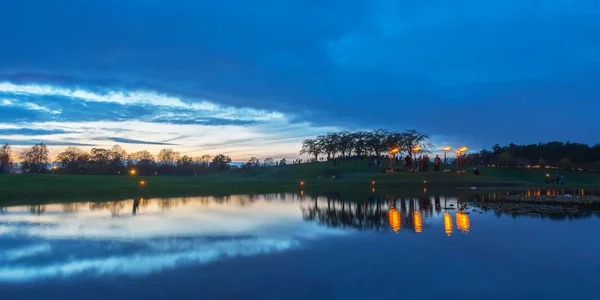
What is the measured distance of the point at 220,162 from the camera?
156 meters

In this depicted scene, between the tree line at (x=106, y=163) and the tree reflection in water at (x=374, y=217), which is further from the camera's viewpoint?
the tree line at (x=106, y=163)

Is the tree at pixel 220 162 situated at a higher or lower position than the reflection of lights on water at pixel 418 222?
higher

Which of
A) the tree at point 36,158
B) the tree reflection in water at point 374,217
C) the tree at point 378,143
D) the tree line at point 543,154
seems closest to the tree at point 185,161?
the tree at point 36,158

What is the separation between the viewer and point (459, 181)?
62719mm

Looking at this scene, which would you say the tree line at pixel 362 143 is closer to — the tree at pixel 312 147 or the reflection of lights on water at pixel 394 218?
the tree at pixel 312 147

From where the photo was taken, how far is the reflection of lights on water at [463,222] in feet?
61.6

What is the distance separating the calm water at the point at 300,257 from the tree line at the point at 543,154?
117 meters

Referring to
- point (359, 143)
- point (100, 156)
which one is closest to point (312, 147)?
point (359, 143)

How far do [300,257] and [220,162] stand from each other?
5797 inches

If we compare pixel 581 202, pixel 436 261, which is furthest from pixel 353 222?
pixel 581 202

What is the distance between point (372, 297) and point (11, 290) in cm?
910

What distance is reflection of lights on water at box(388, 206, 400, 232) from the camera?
1895 centimetres

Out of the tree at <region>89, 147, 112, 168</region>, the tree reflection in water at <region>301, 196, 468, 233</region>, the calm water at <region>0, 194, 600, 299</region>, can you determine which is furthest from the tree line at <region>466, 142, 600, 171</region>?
the tree at <region>89, 147, 112, 168</region>

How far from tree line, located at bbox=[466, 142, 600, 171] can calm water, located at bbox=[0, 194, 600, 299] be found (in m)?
117
